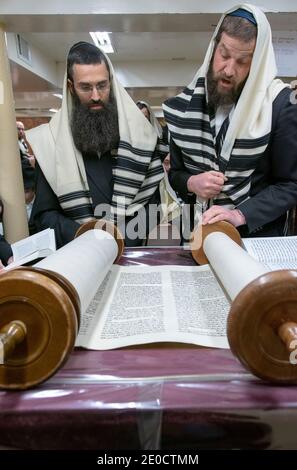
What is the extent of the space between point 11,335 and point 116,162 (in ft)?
2.66

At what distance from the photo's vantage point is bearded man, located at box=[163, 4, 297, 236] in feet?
2.88

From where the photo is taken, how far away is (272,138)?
0.91 m

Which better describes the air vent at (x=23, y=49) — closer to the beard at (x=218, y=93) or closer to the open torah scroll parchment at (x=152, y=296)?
the beard at (x=218, y=93)

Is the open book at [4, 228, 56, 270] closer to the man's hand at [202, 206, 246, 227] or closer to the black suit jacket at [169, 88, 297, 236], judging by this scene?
the man's hand at [202, 206, 246, 227]

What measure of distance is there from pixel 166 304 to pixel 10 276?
0.25 metres

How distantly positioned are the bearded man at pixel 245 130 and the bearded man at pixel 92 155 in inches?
7.0

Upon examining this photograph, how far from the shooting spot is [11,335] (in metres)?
0.30

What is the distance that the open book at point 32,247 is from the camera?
703 millimetres

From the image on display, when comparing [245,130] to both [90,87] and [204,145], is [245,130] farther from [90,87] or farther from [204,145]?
[90,87]

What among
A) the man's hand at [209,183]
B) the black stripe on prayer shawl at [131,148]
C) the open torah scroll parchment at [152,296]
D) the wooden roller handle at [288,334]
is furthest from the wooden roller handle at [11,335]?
the black stripe on prayer shawl at [131,148]

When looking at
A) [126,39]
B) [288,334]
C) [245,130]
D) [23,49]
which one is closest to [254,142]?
[245,130]

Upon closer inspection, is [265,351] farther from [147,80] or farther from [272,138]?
[147,80]

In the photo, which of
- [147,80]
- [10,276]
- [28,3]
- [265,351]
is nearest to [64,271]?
[10,276]

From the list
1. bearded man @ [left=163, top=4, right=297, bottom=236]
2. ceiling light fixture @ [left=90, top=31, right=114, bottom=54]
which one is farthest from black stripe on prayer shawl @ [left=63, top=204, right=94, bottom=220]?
ceiling light fixture @ [left=90, top=31, right=114, bottom=54]
